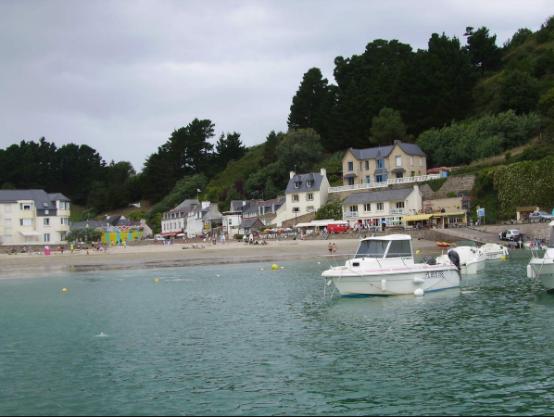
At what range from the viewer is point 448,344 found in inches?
707

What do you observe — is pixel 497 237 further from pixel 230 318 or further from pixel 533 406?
pixel 533 406

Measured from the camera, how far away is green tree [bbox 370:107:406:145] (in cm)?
8706

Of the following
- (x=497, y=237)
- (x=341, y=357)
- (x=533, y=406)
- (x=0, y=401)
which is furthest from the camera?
(x=497, y=237)

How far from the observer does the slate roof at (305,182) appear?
82.8 m

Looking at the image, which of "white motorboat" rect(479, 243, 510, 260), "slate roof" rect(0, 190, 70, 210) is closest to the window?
"white motorboat" rect(479, 243, 510, 260)

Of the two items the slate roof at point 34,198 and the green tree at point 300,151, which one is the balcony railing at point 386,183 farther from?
the slate roof at point 34,198

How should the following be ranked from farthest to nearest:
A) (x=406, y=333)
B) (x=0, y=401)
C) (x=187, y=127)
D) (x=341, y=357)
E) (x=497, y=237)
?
(x=187, y=127)
(x=497, y=237)
(x=406, y=333)
(x=341, y=357)
(x=0, y=401)

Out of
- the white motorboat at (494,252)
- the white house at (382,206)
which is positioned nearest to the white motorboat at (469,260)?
the white motorboat at (494,252)

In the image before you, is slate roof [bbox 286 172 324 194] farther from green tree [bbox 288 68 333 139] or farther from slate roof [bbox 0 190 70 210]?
slate roof [bbox 0 190 70 210]

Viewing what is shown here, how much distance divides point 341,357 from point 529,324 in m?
7.42

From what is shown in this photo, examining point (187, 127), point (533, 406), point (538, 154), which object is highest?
point (187, 127)

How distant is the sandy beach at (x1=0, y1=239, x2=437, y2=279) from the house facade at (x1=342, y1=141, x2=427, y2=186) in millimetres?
19717

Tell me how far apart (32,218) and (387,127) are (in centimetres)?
5417

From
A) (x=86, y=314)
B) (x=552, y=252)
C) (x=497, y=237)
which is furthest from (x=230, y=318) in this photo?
(x=497, y=237)
